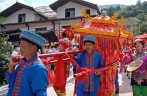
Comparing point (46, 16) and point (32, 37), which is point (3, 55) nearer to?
point (32, 37)

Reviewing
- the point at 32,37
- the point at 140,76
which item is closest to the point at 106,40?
the point at 140,76

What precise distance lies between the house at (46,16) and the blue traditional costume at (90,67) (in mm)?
→ 16548

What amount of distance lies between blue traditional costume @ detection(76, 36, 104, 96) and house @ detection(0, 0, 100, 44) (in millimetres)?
16548

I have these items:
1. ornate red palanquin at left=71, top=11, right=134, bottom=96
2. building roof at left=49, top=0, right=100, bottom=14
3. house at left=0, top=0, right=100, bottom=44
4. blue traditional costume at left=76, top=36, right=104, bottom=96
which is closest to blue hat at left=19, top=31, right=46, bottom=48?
blue traditional costume at left=76, top=36, right=104, bottom=96

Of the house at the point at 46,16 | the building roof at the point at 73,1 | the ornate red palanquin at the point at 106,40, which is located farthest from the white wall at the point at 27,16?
the ornate red palanquin at the point at 106,40

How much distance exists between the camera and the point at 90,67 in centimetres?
393


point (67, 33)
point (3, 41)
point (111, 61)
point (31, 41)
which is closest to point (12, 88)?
point (31, 41)

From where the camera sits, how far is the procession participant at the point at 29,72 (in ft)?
6.67

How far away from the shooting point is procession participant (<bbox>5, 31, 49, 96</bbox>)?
2033 millimetres

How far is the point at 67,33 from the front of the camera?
14.4ft

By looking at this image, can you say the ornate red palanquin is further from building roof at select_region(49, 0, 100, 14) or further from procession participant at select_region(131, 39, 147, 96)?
building roof at select_region(49, 0, 100, 14)

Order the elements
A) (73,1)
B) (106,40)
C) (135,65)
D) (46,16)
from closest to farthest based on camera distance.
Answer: (135,65)
(106,40)
(73,1)
(46,16)

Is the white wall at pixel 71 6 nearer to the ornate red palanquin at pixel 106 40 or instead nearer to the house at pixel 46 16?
the house at pixel 46 16

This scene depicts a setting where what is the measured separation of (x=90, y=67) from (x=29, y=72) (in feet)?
6.60
